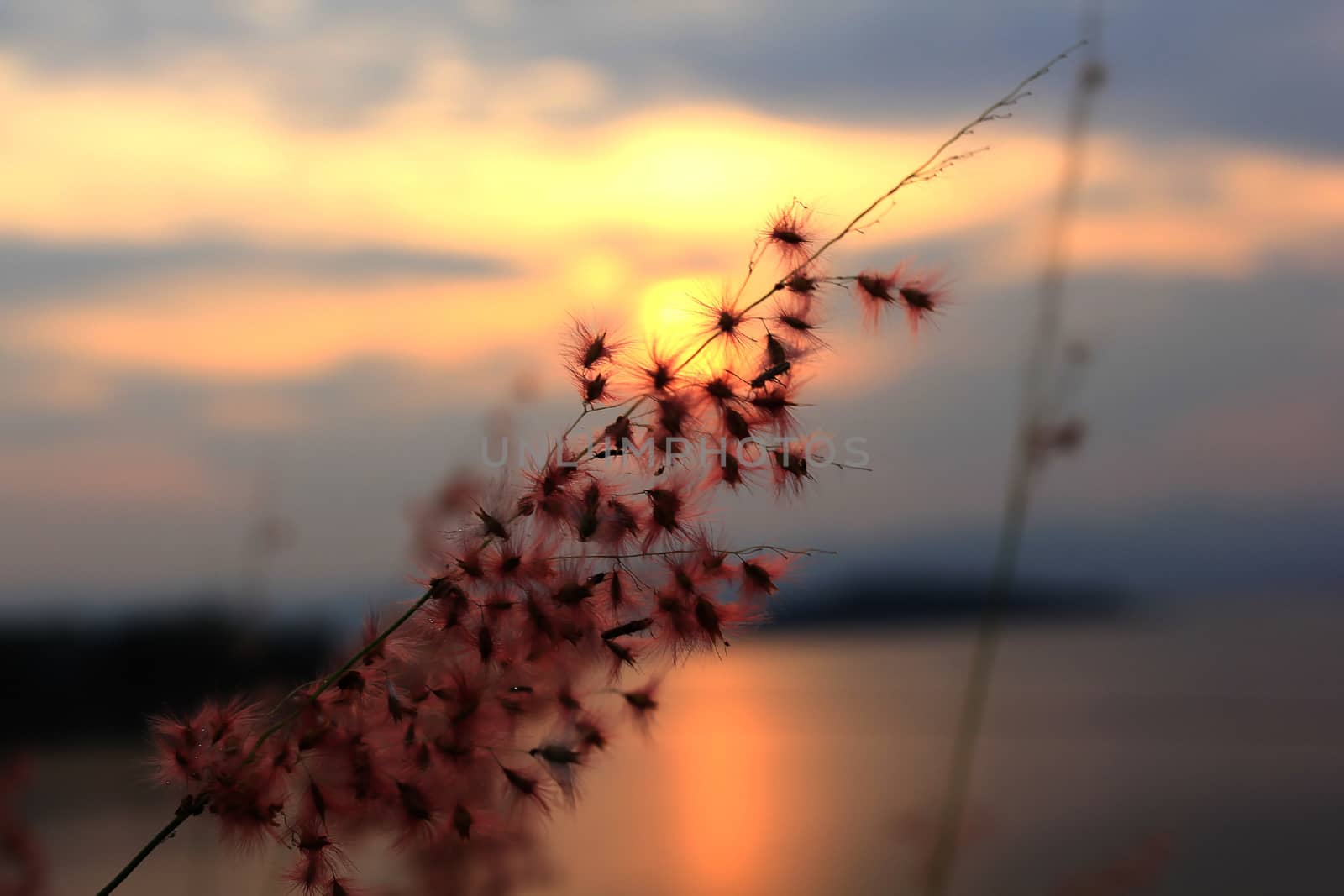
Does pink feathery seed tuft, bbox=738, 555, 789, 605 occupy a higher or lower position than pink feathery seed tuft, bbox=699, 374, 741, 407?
lower

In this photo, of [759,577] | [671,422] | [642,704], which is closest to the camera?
[671,422]

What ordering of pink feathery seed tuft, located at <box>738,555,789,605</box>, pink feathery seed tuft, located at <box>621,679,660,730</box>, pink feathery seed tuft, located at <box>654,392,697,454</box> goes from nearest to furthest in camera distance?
1. pink feathery seed tuft, located at <box>654,392,697,454</box>
2. pink feathery seed tuft, located at <box>738,555,789,605</box>
3. pink feathery seed tuft, located at <box>621,679,660,730</box>

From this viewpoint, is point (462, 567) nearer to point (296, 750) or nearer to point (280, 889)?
point (296, 750)

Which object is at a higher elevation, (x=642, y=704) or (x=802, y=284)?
(x=802, y=284)

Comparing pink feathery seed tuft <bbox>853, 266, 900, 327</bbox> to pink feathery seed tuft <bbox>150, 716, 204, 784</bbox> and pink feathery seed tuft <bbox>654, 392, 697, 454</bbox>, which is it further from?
pink feathery seed tuft <bbox>150, 716, 204, 784</bbox>

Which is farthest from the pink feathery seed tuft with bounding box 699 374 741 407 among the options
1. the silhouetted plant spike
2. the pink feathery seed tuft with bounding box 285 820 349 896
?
the pink feathery seed tuft with bounding box 285 820 349 896

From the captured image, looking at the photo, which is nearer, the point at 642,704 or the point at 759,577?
the point at 759,577

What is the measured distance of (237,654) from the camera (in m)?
2.49

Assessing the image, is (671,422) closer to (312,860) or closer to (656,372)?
(656,372)

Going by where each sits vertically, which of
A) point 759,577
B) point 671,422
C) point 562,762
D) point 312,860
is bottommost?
point 312,860

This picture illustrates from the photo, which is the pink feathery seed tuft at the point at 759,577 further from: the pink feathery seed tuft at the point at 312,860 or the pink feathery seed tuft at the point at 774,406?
the pink feathery seed tuft at the point at 312,860

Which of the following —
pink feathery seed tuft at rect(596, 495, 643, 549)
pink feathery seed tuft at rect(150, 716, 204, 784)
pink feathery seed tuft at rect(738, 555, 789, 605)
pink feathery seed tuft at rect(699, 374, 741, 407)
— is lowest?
pink feathery seed tuft at rect(150, 716, 204, 784)

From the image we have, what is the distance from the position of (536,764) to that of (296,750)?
0.84 ft

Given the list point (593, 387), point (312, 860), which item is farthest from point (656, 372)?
point (312, 860)
